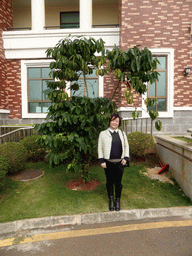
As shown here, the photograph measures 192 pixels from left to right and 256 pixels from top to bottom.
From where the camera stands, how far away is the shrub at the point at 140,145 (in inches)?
229

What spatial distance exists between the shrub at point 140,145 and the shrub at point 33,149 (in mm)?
3046

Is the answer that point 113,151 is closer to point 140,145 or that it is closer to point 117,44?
point 140,145

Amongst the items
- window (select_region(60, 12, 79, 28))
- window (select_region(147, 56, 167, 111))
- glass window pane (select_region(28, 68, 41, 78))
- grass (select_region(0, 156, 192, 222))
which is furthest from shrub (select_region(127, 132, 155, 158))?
window (select_region(60, 12, 79, 28))

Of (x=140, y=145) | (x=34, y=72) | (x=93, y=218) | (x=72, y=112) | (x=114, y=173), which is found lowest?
(x=93, y=218)

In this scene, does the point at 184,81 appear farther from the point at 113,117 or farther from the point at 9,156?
the point at 9,156

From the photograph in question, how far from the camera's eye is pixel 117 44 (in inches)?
344

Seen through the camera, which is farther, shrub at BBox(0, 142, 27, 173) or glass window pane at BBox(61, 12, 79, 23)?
glass window pane at BBox(61, 12, 79, 23)

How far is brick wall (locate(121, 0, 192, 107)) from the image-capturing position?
7926 mm

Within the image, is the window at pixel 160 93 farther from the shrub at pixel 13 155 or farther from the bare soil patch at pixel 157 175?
the shrub at pixel 13 155

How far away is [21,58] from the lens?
29.7 ft

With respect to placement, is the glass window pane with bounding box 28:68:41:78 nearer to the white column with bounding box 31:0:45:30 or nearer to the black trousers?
the white column with bounding box 31:0:45:30

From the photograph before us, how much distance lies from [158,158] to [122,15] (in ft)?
20.6

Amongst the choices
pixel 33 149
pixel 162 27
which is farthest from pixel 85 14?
pixel 33 149

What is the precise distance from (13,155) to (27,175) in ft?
2.34
